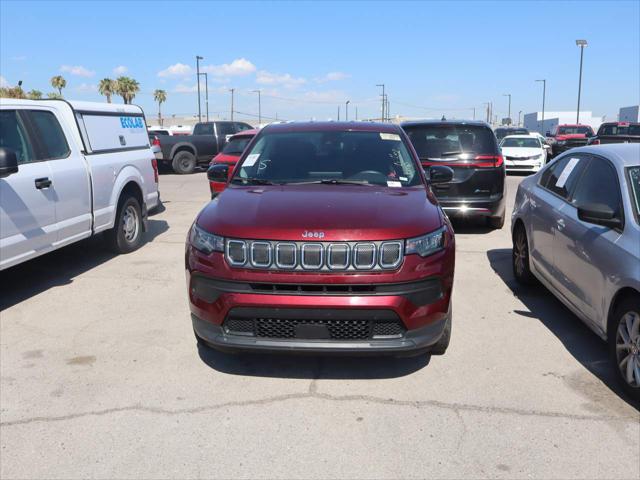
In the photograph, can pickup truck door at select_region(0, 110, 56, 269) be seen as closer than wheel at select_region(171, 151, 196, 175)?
Yes

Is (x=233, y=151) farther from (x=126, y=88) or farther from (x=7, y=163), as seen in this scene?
(x=126, y=88)

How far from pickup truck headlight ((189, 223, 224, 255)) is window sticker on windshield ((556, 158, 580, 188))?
10.8ft

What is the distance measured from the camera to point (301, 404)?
366cm

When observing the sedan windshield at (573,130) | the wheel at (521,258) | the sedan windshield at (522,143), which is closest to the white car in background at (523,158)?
the sedan windshield at (522,143)

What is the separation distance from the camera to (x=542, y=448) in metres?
3.15

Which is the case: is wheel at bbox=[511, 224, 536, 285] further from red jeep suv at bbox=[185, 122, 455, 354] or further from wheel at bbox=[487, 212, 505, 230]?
wheel at bbox=[487, 212, 505, 230]

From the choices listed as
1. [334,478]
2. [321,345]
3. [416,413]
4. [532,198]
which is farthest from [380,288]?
[532,198]

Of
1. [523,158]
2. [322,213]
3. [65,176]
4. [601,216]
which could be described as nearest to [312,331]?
[322,213]

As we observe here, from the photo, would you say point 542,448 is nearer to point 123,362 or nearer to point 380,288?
point 380,288

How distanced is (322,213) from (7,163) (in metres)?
3.08

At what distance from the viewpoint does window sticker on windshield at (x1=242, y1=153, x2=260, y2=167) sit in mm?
4999

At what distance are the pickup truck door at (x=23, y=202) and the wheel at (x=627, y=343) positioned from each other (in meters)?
5.00

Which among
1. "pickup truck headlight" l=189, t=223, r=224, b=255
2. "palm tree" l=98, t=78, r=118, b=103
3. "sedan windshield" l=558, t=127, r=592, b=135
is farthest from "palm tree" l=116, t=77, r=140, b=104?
"pickup truck headlight" l=189, t=223, r=224, b=255

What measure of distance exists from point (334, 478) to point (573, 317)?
3307 mm
